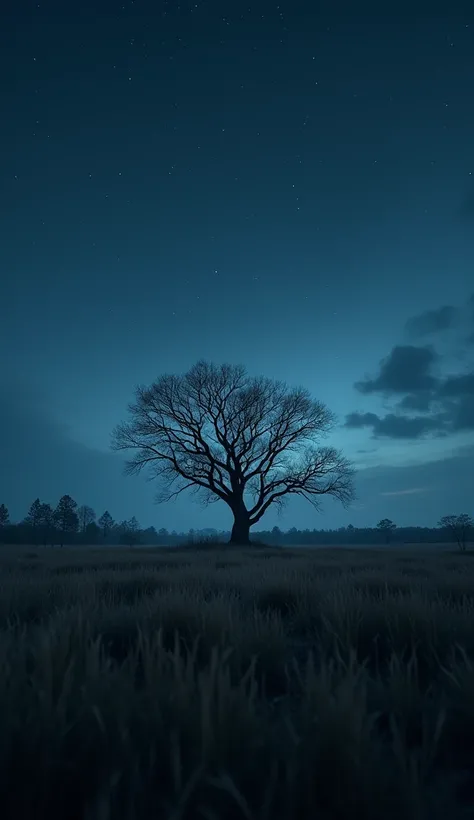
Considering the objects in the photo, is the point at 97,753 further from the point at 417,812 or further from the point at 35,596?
the point at 35,596

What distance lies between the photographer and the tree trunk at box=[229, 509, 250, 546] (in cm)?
2391

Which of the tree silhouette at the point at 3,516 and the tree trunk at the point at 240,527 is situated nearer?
the tree trunk at the point at 240,527

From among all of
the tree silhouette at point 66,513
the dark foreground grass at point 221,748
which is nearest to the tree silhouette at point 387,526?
the tree silhouette at point 66,513

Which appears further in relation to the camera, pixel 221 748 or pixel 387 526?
pixel 387 526

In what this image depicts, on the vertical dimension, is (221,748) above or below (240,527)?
below

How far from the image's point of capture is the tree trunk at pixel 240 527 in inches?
941

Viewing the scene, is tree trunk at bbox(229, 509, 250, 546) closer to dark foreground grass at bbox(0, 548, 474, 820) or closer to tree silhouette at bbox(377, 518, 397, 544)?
dark foreground grass at bbox(0, 548, 474, 820)

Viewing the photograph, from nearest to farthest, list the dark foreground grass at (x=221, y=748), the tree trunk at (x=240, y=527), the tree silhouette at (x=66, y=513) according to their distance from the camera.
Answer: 1. the dark foreground grass at (x=221, y=748)
2. the tree trunk at (x=240, y=527)
3. the tree silhouette at (x=66, y=513)

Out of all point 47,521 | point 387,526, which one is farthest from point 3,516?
point 387,526

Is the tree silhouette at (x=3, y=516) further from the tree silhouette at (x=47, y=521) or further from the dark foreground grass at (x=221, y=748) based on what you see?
the dark foreground grass at (x=221, y=748)

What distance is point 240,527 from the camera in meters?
24.0

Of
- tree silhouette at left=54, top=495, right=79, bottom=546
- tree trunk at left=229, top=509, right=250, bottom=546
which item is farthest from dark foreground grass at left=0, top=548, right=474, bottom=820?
tree silhouette at left=54, top=495, right=79, bottom=546

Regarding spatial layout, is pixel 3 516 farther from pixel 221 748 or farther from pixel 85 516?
pixel 221 748

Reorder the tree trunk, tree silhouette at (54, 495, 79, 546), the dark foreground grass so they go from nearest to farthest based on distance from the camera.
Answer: the dark foreground grass < the tree trunk < tree silhouette at (54, 495, 79, 546)
